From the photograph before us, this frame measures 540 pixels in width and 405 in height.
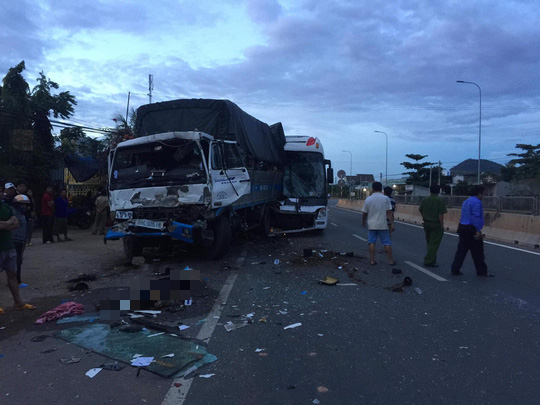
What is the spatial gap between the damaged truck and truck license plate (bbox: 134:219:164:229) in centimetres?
2

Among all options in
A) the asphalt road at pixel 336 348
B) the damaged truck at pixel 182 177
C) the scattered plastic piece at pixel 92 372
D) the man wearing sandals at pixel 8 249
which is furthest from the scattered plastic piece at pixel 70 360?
→ the damaged truck at pixel 182 177

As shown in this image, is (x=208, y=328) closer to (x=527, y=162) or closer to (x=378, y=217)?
(x=378, y=217)

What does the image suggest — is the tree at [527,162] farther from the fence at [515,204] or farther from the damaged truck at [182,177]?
the damaged truck at [182,177]

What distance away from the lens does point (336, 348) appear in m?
4.23

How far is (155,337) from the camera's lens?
14.9ft

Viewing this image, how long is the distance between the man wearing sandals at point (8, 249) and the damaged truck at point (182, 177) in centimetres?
266

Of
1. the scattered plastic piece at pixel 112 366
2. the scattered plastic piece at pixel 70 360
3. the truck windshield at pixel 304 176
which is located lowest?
the scattered plastic piece at pixel 70 360

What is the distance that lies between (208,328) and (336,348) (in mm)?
1528

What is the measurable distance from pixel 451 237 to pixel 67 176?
56.9ft

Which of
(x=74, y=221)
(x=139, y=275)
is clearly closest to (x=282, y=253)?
(x=139, y=275)

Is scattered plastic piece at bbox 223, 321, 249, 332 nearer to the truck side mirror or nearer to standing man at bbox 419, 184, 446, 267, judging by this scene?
standing man at bbox 419, 184, 446, 267

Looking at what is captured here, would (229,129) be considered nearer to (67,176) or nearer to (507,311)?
(507,311)

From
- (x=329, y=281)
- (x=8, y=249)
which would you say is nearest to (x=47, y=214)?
(x=8, y=249)

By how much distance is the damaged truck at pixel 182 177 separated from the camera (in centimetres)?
817
